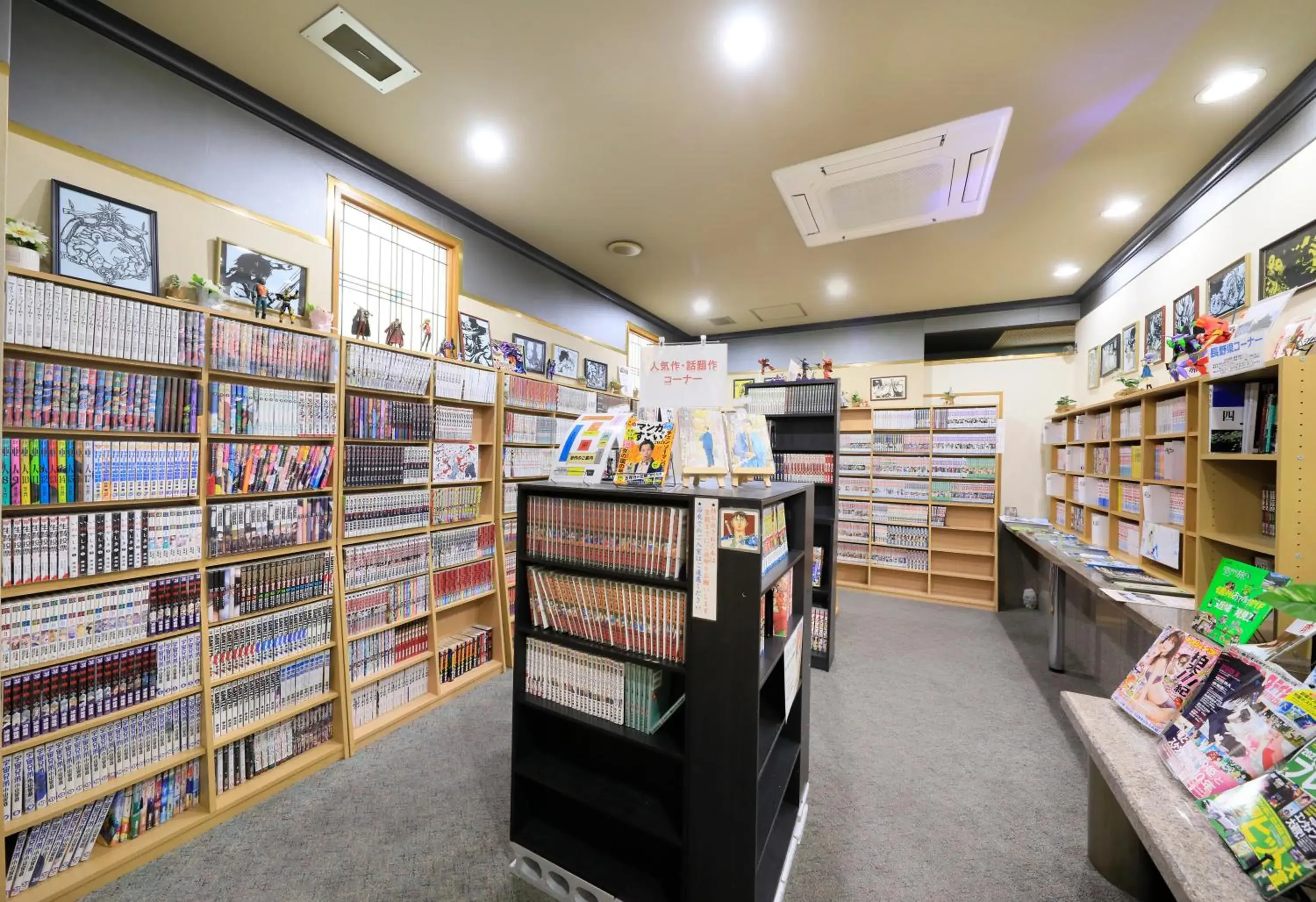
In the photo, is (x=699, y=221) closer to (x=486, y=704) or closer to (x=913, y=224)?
(x=913, y=224)

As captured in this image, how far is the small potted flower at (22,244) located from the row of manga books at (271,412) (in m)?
0.58

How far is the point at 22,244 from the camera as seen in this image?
1.60 meters

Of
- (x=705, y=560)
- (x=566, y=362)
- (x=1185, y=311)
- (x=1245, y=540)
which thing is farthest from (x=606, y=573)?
(x=1185, y=311)

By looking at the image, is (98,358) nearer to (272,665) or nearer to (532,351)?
(272,665)

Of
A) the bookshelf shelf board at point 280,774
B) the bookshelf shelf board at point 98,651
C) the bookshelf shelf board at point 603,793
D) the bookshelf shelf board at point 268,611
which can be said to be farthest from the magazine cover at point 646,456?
the bookshelf shelf board at point 280,774

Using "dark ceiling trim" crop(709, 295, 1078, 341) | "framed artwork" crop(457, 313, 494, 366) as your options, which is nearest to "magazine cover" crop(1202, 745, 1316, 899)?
"framed artwork" crop(457, 313, 494, 366)

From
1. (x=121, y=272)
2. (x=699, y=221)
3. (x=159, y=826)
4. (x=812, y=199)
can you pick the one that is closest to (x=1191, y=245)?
(x=812, y=199)

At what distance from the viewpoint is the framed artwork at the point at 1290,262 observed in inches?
79.8

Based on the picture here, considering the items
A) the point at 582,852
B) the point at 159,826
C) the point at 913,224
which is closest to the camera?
the point at 582,852

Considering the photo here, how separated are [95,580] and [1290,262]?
197 inches

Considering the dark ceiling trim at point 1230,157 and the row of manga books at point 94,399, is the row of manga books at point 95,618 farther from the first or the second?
the dark ceiling trim at point 1230,157

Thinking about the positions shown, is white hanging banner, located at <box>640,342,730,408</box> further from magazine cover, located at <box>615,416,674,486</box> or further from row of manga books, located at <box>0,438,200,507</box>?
row of manga books, located at <box>0,438,200,507</box>

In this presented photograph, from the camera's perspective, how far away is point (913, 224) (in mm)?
3057

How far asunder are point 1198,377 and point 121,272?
178 inches
